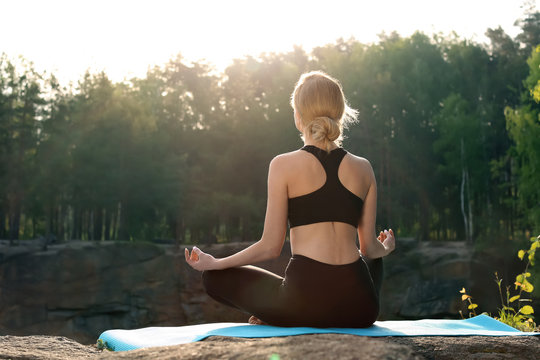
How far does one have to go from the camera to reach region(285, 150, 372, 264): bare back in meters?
3.20

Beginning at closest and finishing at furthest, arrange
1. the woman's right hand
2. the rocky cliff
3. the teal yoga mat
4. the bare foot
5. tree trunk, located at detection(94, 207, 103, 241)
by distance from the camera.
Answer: the teal yoga mat
the bare foot
the woman's right hand
the rocky cliff
tree trunk, located at detection(94, 207, 103, 241)

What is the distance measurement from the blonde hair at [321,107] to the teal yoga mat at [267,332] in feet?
2.98

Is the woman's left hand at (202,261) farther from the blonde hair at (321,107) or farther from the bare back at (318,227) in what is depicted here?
the blonde hair at (321,107)

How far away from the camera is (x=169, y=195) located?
29.5 m

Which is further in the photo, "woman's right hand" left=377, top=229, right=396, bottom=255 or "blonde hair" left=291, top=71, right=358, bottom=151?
"woman's right hand" left=377, top=229, right=396, bottom=255

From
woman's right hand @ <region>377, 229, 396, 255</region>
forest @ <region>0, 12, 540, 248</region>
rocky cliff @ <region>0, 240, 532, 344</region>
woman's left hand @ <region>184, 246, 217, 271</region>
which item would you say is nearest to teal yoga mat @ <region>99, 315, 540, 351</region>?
woman's left hand @ <region>184, 246, 217, 271</region>

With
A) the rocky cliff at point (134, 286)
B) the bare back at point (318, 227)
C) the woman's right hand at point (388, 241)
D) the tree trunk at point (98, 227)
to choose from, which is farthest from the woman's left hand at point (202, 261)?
the tree trunk at point (98, 227)

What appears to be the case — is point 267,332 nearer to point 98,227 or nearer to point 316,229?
point 316,229

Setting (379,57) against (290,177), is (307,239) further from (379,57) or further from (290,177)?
(379,57)

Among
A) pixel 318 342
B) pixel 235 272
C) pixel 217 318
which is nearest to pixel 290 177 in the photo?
pixel 235 272

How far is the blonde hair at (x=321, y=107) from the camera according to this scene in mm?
3240

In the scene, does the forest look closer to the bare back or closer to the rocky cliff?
the rocky cliff

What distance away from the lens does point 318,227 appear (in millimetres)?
3203

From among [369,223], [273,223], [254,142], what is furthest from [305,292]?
[254,142]
